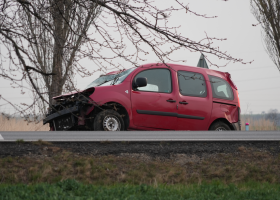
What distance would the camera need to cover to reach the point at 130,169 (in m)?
5.66

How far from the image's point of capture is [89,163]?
568cm

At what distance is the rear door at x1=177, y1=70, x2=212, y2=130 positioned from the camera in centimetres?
840

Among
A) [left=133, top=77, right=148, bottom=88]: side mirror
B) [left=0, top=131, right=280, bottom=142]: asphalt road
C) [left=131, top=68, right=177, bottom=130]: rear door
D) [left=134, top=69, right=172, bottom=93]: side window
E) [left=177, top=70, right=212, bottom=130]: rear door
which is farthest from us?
[left=177, top=70, right=212, bottom=130]: rear door

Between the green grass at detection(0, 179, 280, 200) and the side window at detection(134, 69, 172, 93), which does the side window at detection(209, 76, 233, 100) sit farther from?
the green grass at detection(0, 179, 280, 200)

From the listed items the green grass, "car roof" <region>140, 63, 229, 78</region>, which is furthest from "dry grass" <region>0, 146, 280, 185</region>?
"car roof" <region>140, 63, 229, 78</region>

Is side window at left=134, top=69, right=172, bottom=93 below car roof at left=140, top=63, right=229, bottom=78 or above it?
below

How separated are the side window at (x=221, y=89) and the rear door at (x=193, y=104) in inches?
8.1

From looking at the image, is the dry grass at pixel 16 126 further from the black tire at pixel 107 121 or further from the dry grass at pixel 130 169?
the dry grass at pixel 130 169

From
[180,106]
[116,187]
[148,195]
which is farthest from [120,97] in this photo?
[148,195]

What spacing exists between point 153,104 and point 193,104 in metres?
1.06

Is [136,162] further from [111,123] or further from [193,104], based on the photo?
[193,104]

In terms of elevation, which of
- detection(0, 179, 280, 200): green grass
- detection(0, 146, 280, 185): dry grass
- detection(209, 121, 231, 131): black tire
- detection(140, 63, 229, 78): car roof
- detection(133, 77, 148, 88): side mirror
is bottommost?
detection(0, 179, 280, 200): green grass

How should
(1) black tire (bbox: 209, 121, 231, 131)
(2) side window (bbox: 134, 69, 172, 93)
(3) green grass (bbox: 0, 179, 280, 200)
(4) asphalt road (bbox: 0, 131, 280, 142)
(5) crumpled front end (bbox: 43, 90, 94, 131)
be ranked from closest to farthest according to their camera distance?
(3) green grass (bbox: 0, 179, 280, 200) < (4) asphalt road (bbox: 0, 131, 280, 142) < (5) crumpled front end (bbox: 43, 90, 94, 131) < (2) side window (bbox: 134, 69, 172, 93) < (1) black tire (bbox: 209, 121, 231, 131)

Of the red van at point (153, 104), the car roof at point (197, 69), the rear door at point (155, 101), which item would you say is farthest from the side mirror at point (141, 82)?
the car roof at point (197, 69)
